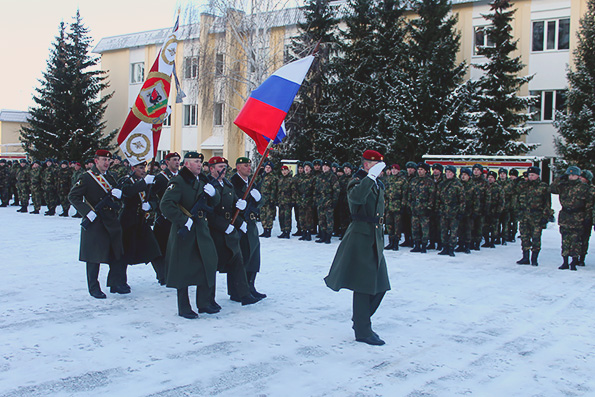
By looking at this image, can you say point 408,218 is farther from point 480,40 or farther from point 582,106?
point 480,40

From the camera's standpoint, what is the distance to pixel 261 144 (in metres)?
7.43

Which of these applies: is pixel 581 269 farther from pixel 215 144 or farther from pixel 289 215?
pixel 215 144

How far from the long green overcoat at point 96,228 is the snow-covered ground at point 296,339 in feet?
1.85

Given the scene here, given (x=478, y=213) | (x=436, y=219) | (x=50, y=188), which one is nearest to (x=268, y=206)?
(x=436, y=219)

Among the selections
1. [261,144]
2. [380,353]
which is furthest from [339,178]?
[380,353]

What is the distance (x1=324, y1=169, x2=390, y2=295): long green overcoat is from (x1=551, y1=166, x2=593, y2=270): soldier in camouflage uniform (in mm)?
6383

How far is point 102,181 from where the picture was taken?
7395mm

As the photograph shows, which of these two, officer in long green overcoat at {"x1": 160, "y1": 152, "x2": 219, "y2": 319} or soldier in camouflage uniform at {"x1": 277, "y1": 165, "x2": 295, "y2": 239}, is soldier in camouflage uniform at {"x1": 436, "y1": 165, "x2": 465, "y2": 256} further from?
officer in long green overcoat at {"x1": 160, "y1": 152, "x2": 219, "y2": 319}

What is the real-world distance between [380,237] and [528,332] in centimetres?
210

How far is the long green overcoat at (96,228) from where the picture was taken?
7082 mm

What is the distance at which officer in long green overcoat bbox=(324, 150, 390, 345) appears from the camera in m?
5.50

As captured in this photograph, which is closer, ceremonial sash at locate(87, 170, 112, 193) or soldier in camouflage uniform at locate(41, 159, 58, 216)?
ceremonial sash at locate(87, 170, 112, 193)

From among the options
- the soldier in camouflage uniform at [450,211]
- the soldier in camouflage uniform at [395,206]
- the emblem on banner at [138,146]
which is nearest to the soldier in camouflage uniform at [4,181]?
the soldier in camouflage uniform at [395,206]

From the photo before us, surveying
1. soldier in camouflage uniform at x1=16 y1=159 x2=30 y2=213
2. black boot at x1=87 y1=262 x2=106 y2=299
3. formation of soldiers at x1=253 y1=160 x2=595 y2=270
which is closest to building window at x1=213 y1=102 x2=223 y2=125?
soldier in camouflage uniform at x1=16 y1=159 x2=30 y2=213
